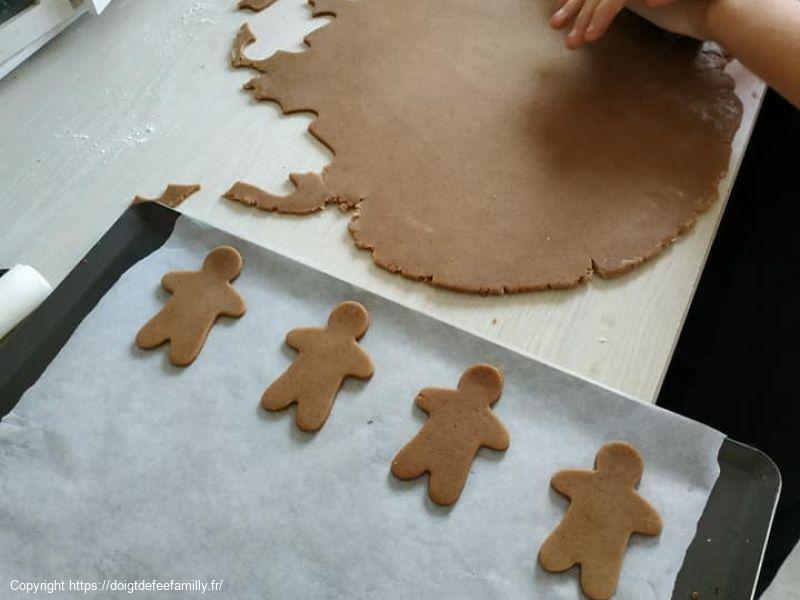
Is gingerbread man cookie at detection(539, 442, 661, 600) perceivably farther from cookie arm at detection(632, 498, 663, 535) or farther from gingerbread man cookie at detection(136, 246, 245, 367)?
gingerbread man cookie at detection(136, 246, 245, 367)

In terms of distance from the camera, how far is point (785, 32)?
30.6 inches

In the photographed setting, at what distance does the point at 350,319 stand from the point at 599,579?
0.30 m

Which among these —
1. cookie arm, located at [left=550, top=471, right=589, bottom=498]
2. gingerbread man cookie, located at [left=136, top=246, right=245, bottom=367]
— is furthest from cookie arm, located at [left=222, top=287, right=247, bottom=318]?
cookie arm, located at [left=550, top=471, right=589, bottom=498]

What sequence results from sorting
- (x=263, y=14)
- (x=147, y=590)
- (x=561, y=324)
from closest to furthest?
1. (x=147, y=590)
2. (x=561, y=324)
3. (x=263, y=14)

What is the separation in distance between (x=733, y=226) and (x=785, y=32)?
24 centimetres

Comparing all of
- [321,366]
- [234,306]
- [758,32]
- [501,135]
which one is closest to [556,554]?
[321,366]

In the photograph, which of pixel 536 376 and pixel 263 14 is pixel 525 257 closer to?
pixel 536 376

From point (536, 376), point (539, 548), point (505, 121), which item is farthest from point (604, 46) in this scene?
point (539, 548)

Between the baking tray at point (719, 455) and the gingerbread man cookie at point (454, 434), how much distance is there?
169 millimetres

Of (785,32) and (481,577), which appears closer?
(481,577)

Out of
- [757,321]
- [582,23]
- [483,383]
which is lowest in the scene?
[757,321]

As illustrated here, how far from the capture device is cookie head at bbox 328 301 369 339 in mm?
666

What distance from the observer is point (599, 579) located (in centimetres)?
54

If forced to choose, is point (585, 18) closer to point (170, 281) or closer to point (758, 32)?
point (758, 32)
